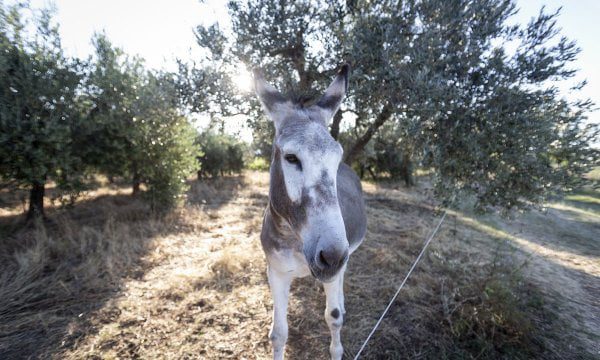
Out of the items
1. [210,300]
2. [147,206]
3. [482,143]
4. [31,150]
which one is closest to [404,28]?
[482,143]

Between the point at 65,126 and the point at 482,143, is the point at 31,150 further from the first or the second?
the point at 482,143

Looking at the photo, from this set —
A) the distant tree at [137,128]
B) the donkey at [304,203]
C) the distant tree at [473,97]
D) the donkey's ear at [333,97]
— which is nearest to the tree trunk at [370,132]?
the distant tree at [473,97]

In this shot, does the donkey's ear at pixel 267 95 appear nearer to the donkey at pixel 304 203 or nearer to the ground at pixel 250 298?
the donkey at pixel 304 203

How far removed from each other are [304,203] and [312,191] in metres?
0.11

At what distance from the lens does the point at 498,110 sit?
3869 mm

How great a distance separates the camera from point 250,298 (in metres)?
4.79

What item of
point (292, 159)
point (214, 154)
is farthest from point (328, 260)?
point (214, 154)

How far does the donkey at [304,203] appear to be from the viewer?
66.6 inches

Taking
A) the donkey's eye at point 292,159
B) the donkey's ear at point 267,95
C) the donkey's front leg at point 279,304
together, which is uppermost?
the donkey's ear at point 267,95

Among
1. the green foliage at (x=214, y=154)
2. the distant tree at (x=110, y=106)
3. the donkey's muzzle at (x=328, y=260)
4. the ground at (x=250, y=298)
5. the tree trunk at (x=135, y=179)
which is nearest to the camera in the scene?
the donkey's muzzle at (x=328, y=260)

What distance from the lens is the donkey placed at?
169 cm

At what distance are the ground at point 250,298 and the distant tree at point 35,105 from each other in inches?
73.6

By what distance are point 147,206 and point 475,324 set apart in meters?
10.4

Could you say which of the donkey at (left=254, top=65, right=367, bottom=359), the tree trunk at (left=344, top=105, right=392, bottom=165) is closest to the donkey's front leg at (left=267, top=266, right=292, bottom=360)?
the donkey at (left=254, top=65, right=367, bottom=359)
